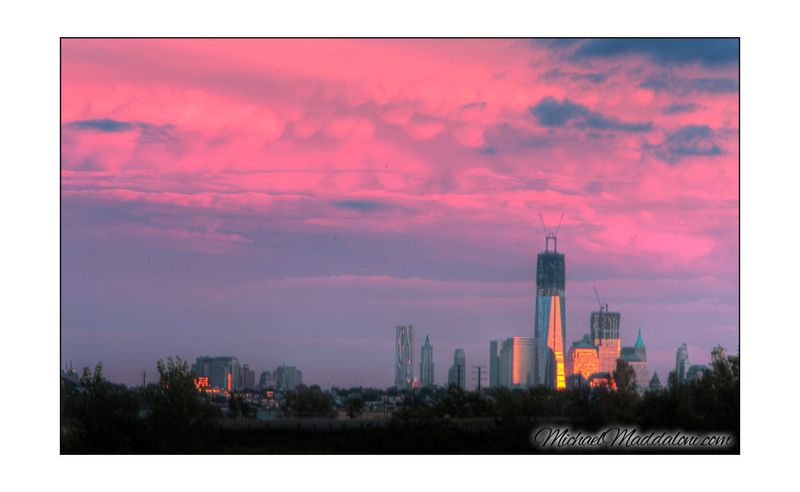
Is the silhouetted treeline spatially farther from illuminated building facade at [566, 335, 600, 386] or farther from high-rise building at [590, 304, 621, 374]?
illuminated building facade at [566, 335, 600, 386]

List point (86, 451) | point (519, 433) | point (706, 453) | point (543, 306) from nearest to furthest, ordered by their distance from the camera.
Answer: point (706, 453) → point (86, 451) → point (519, 433) → point (543, 306)

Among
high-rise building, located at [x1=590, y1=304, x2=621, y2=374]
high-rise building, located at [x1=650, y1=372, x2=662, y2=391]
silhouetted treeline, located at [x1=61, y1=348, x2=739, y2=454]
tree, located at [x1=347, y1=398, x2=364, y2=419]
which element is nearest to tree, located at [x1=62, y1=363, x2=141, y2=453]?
silhouetted treeline, located at [x1=61, y1=348, x2=739, y2=454]

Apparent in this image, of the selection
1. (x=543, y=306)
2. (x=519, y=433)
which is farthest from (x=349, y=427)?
(x=543, y=306)

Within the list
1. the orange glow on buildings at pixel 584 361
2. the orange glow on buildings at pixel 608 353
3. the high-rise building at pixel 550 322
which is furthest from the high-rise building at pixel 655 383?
the orange glow on buildings at pixel 584 361

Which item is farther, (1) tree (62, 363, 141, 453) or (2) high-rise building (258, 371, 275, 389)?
(2) high-rise building (258, 371, 275, 389)

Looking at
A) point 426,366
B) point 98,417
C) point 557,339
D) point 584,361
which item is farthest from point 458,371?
point 557,339

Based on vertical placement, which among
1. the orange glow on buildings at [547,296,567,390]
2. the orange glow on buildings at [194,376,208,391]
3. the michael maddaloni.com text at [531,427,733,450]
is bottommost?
the orange glow on buildings at [547,296,567,390]

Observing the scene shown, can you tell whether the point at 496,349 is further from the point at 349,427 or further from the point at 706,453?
the point at 706,453
